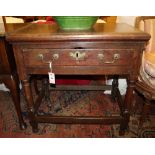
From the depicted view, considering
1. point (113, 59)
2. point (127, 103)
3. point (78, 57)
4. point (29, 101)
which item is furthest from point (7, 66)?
point (127, 103)

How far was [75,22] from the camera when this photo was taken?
0.84 meters

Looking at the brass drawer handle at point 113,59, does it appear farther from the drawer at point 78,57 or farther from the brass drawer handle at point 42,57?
the brass drawer handle at point 42,57

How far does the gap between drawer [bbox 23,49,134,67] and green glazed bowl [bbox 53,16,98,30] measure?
0.13 m

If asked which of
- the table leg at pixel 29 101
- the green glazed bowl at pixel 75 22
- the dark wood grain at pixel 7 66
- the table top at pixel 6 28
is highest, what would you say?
the green glazed bowl at pixel 75 22

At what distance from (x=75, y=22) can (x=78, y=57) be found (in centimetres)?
18

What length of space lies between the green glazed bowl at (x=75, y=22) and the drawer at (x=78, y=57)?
0.44ft

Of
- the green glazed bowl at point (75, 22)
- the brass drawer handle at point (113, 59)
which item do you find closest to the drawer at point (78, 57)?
the brass drawer handle at point (113, 59)

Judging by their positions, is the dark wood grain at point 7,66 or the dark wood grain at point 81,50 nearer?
the dark wood grain at point 81,50

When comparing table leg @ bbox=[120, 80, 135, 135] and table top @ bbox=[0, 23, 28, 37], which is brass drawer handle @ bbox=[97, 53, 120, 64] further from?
table top @ bbox=[0, 23, 28, 37]

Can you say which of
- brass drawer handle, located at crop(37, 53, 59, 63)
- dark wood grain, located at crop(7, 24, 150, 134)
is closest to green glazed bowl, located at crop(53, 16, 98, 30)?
dark wood grain, located at crop(7, 24, 150, 134)

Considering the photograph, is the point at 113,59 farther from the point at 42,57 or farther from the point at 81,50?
the point at 42,57

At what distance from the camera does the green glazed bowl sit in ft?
2.71

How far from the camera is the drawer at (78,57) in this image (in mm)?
837
